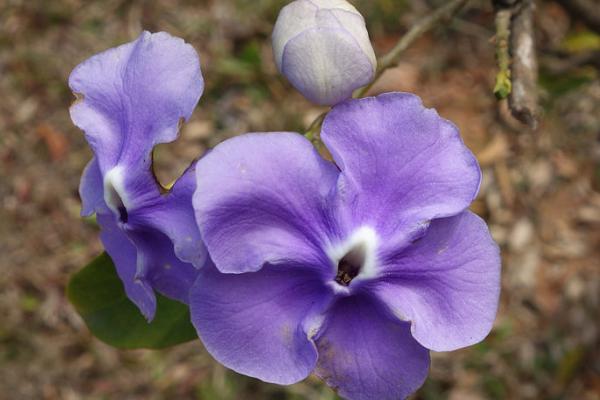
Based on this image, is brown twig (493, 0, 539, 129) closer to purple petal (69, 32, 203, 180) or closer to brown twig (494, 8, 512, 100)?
brown twig (494, 8, 512, 100)

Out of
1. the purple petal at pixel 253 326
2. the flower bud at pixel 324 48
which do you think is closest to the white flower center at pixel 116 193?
the purple petal at pixel 253 326

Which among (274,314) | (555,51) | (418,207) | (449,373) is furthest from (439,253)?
(449,373)

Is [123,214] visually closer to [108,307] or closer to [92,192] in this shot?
[92,192]

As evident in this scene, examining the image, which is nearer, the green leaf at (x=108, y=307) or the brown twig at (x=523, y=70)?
the brown twig at (x=523, y=70)

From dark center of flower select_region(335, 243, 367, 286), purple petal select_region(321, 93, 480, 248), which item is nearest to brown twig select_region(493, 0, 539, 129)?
purple petal select_region(321, 93, 480, 248)

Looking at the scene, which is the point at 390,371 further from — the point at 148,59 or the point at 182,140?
the point at 182,140

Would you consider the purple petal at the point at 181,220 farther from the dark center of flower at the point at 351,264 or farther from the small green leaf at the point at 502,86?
the small green leaf at the point at 502,86
